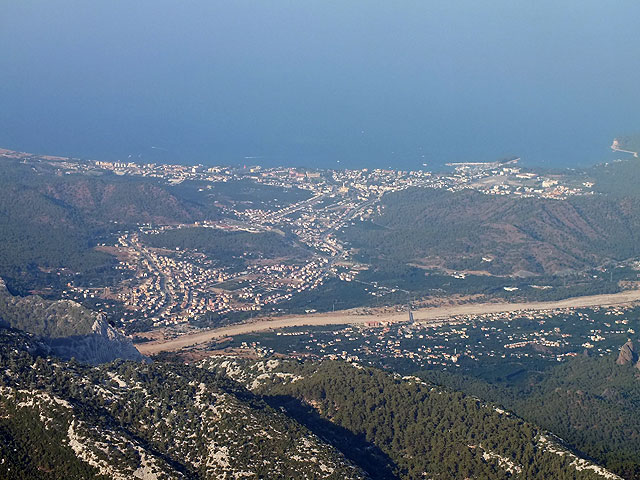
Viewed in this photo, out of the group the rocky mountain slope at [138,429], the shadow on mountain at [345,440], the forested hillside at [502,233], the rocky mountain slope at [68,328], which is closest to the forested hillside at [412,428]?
the shadow on mountain at [345,440]

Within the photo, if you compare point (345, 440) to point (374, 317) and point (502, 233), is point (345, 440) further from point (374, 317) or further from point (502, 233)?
point (502, 233)

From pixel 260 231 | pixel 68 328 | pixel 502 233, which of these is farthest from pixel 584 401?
pixel 260 231

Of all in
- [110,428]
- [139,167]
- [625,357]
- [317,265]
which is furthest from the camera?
[139,167]

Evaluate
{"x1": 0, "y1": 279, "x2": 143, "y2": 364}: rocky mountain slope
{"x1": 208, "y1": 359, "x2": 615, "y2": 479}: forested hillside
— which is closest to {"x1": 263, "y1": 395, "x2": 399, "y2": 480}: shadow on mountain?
{"x1": 208, "y1": 359, "x2": 615, "y2": 479}: forested hillside

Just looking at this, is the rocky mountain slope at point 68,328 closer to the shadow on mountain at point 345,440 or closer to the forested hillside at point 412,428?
the forested hillside at point 412,428

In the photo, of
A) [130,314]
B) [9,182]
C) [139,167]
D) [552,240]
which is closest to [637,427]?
[130,314]

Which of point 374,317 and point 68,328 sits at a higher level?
point 374,317

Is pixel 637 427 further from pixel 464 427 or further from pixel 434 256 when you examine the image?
pixel 434 256

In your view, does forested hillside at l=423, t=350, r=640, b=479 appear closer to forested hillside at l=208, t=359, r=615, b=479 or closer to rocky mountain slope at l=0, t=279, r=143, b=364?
forested hillside at l=208, t=359, r=615, b=479
